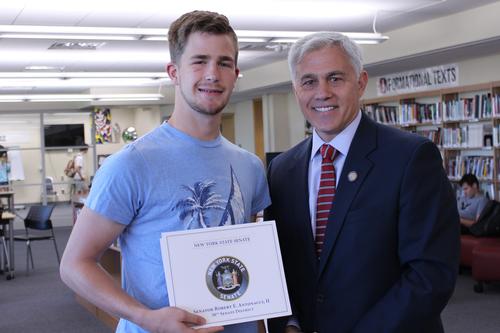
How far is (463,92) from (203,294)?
31.4ft

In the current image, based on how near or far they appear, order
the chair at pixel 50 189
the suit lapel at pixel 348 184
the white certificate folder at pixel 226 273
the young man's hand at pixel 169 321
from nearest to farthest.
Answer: the young man's hand at pixel 169 321
the white certificate folder at pixel 226 273
the suit lapel at pixel 348 184
the chair at pixel 50 189

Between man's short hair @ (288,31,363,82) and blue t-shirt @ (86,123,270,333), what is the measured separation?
44cm

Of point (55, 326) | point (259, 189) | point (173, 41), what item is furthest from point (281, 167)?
point (55, 326)

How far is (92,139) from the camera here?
17406 mm

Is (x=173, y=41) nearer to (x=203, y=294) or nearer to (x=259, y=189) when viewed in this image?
(x=259, y=189)

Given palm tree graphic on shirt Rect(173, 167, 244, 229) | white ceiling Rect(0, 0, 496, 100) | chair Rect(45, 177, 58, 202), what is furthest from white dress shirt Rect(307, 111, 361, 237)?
chair Rect(45, 177, 58, 202)

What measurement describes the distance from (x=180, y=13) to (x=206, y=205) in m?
6.62

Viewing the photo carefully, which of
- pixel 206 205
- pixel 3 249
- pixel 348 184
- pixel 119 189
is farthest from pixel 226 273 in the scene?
pixel 3 249

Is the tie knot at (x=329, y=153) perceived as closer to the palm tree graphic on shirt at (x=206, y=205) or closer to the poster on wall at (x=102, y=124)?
the palm tree graphic on shirt at (x=206, y=205)

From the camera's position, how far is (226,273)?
195 cm

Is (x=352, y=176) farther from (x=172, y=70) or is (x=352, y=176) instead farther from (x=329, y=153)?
(x=172, y=70)

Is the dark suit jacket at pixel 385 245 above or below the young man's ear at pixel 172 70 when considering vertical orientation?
below

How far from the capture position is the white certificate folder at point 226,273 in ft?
6.17

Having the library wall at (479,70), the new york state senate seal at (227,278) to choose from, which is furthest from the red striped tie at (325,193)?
the library wall at (479,70)
